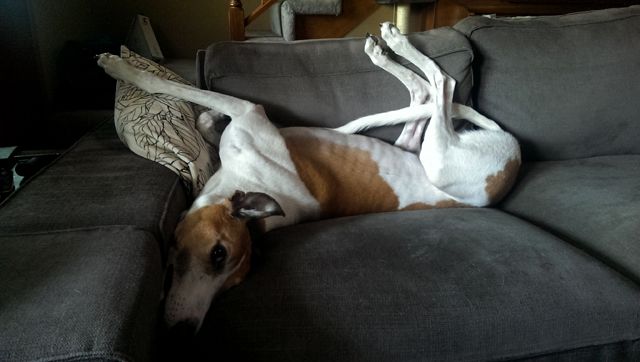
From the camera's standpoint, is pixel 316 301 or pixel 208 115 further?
pixel 208 115

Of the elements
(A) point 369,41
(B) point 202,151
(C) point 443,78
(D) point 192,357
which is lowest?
(D) point 192,357

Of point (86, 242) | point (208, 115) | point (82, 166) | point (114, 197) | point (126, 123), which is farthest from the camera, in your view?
point (208, 115)

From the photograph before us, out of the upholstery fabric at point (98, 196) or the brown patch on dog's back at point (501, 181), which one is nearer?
the upholstery fabric at point (98, 196)

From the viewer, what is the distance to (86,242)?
0.99m

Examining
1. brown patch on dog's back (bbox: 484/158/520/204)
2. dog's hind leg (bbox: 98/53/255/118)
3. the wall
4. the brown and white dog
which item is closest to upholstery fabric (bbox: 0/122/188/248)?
the brown and white dog

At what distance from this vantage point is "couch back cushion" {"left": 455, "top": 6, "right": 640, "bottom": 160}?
1881 millimetres

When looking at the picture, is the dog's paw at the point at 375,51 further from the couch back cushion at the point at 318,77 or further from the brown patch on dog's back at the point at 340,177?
the brown patch on dog's back at the point at 340,177

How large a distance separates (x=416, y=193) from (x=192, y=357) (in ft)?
3.09

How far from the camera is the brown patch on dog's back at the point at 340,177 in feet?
5.25

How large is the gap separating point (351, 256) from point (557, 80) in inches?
46.9

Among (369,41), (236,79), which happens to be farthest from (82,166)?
(369,41)

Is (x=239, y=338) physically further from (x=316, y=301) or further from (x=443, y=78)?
(x=443, y=78)

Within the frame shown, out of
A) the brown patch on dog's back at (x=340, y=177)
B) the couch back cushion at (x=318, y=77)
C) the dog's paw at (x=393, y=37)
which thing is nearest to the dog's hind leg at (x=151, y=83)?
the couch back cushion at (x=318, y=77)

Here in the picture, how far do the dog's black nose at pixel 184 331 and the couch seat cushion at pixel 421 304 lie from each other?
2 cm
